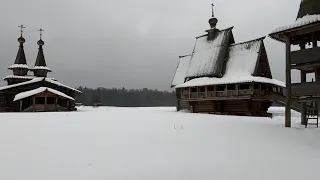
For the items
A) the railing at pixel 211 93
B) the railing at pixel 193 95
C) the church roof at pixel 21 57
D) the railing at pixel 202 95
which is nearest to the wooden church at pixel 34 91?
the church roof at pixel 21 57

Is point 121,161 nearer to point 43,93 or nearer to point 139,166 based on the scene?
point 139,166

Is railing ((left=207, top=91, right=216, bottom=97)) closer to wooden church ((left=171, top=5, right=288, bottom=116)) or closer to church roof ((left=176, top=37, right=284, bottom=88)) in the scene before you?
wooden church ((left=171, top=5, right=288, bottom=116))

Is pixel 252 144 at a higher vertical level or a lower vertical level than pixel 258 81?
lower

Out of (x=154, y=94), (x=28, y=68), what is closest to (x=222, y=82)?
(x=28, y=68)

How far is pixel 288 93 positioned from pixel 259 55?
46.3ft

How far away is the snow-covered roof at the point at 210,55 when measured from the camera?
29.7 metres

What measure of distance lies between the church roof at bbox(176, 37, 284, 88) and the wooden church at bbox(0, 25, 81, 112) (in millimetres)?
18408

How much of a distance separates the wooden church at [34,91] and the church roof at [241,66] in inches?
725

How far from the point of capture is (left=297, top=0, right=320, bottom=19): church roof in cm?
1367

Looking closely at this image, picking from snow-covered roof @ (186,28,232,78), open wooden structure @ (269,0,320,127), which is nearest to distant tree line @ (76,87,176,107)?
snow-covered roof @ (186,28,232,78)

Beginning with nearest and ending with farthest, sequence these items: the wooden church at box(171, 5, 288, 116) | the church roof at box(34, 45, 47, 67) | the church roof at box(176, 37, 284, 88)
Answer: the wooden church at box(171, 5, 288, 116), the church roof at box(176, 37, 284, 88), the church roof at box(34, 45, 47, 67)

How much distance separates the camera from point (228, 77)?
1100 inches

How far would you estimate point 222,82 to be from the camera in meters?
27.0

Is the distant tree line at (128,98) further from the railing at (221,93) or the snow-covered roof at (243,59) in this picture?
the railing at (221,93)
